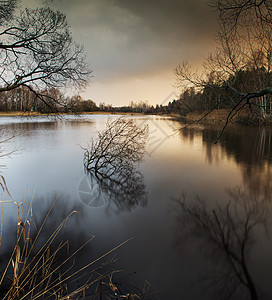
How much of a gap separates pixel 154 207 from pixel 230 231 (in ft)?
7.15

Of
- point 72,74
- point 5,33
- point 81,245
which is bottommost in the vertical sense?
point 81,245

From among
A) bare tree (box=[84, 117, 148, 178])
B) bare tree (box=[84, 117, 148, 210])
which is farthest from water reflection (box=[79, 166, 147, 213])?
bare tree (box=[84, 117, 148, 178])

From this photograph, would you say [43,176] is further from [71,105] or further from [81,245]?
[81,245]

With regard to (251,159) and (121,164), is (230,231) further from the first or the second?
(251,159)

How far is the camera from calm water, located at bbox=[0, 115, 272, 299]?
3.50 m

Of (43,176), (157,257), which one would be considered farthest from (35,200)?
(157,257)

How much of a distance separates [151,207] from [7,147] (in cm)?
1317

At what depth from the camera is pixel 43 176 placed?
912 centimetres

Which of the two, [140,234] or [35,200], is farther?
[35,200]

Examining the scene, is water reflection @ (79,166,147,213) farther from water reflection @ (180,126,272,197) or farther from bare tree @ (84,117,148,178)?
water reflection @ (180,126,272,197)

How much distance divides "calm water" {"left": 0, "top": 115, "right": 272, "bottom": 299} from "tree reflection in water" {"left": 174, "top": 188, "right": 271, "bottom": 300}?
0.30 ft

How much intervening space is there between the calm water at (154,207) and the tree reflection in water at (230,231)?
0.09 metres

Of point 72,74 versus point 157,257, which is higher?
point 72,74

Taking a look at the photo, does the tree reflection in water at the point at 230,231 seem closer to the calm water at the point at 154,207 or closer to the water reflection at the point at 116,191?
the calm water at the point at 154,207
